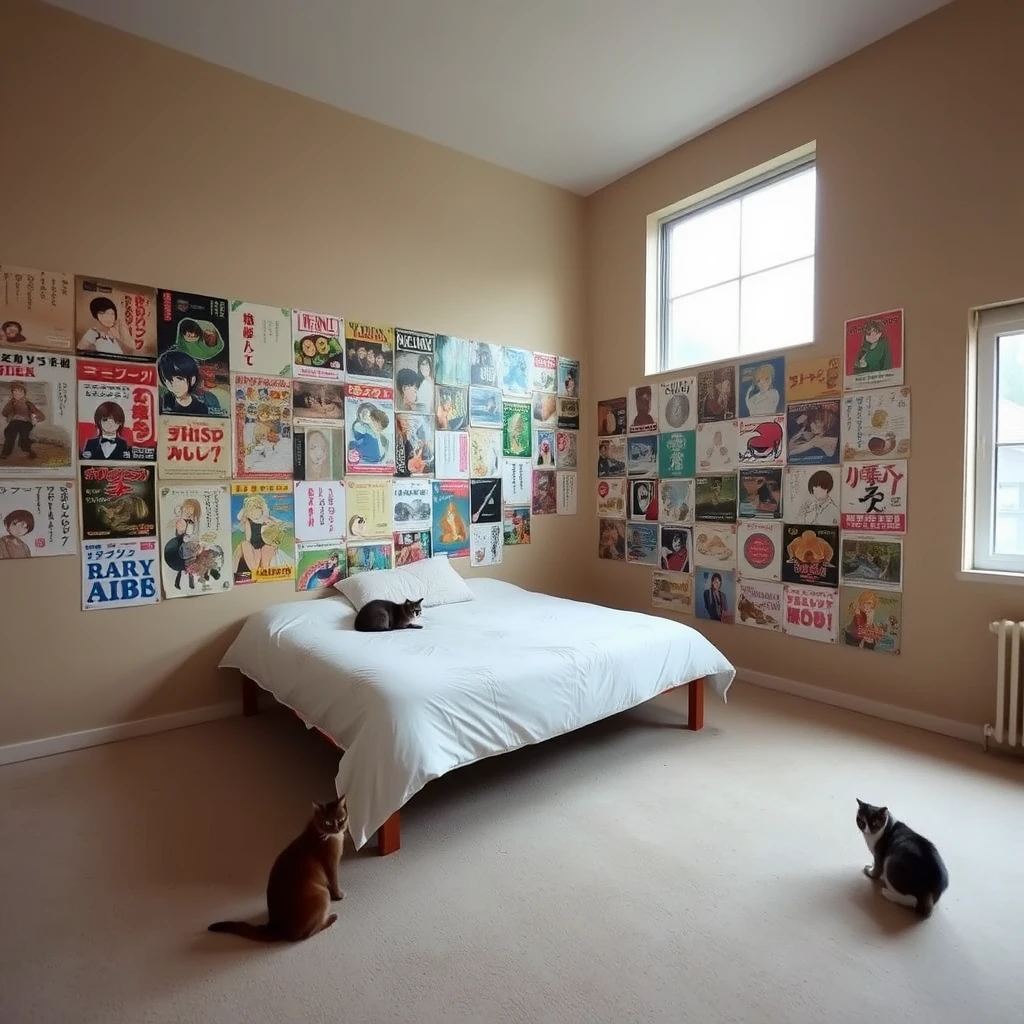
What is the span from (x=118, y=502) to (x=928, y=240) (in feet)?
12.4

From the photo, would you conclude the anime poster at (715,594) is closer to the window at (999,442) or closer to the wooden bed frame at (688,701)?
the wooden bed frame at (688,701)

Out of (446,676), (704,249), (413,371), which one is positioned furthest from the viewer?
(704,249)

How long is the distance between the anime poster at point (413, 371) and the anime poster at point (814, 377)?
198 centimetres

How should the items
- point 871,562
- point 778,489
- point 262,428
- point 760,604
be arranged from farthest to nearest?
point 760,604 → point 778,489 → point 262,428 → point 871,562

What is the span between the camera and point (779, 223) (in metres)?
3.43

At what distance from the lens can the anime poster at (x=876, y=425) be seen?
282cm

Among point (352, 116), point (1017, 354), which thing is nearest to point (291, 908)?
point (1017, 354)

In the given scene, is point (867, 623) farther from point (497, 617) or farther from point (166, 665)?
point (166, 665)

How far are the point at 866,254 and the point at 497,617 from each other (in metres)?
2.49

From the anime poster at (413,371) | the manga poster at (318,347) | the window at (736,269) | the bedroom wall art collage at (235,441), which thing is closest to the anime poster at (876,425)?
the window at (736,269)

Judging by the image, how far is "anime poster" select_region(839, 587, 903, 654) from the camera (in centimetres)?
288

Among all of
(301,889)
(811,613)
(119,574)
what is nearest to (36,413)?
(119,574)

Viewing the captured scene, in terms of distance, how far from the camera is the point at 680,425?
3.79 m

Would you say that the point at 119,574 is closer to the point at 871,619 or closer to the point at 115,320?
the point at 115,320
